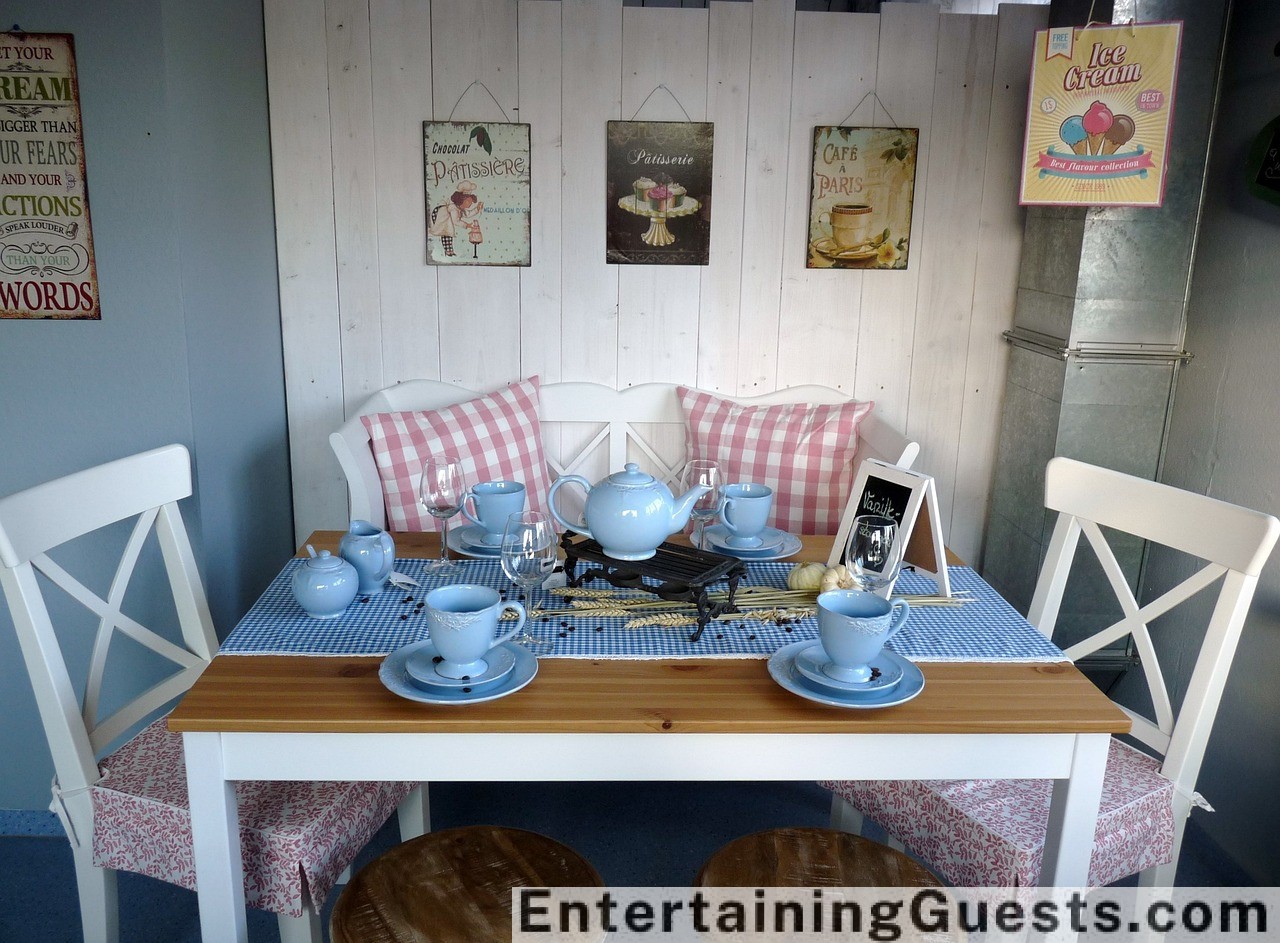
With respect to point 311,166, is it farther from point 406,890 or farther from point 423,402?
point 406,890

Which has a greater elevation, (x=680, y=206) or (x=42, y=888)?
(x=680, y=206)

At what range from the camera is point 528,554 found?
67.4 inches

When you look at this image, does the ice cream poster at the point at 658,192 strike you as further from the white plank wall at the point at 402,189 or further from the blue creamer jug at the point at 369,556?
the blue creamer jug at the point at 369,556

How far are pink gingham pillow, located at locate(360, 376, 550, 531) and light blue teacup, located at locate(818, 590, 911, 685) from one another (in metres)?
1.18

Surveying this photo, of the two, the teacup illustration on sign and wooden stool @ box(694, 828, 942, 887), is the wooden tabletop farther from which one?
the teacup illustration on sign

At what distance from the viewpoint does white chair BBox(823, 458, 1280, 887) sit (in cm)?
174

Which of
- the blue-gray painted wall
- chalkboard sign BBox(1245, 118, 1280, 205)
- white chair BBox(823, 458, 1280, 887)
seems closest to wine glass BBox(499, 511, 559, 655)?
white chair BBox(823, 458, 1280, 887)

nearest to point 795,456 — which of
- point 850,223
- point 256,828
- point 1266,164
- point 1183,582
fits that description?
point 850,223

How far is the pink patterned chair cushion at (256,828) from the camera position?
1663mm

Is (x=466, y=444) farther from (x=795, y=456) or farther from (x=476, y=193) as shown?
(x=795, y=456)

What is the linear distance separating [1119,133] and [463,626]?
1.94m

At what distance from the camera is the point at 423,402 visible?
2982mm

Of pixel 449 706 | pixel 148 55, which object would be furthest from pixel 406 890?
pixel 148 55

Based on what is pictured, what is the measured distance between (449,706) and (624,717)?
25 cm
